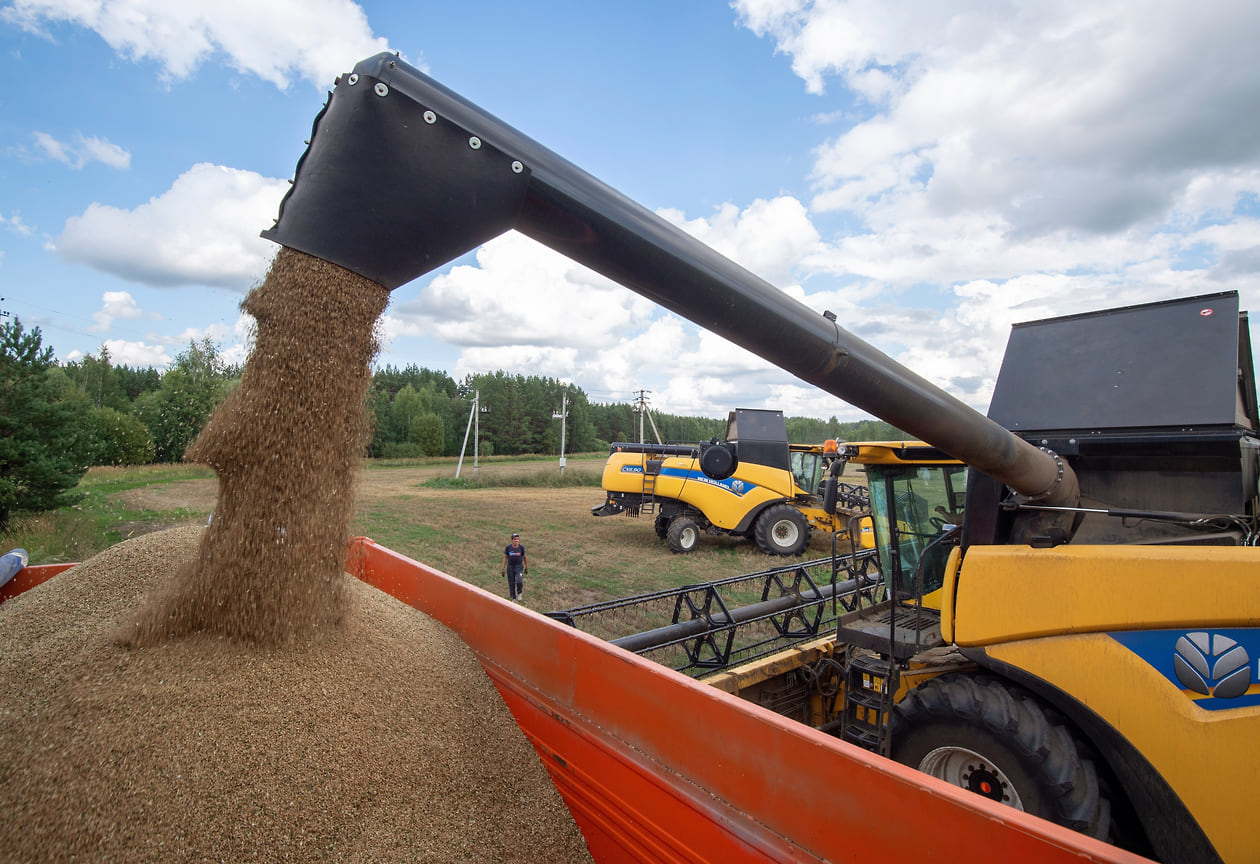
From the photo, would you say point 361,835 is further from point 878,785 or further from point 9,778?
point 878,785

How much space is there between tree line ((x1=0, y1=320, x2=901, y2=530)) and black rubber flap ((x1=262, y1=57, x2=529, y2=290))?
2.32 feet

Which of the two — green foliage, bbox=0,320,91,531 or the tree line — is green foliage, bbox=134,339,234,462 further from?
green foliage, bbox=0,320,91,531

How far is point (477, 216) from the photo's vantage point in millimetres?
1701

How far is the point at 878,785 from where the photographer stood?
4.44ft

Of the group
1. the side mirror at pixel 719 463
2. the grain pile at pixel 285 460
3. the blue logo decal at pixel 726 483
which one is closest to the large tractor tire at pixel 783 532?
the blue logo decal at pixel 726 483

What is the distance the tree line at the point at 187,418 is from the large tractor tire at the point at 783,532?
4.89 m

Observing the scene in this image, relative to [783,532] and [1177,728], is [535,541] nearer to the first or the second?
[783,532]

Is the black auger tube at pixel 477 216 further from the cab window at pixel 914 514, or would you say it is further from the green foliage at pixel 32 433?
the green foliage at pixel 32 433

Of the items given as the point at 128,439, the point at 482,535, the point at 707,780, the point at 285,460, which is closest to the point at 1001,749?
the point at 707,780

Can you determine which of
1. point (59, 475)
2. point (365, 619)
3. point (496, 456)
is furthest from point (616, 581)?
point (496, 456)

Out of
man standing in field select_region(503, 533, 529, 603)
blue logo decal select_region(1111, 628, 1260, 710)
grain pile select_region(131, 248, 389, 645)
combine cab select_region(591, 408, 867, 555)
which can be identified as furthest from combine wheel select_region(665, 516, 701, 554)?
blue logo decal select_region(1111, 628, 1260, 710)

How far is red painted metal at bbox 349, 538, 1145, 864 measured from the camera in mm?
1254

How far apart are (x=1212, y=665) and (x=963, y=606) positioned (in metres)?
0.66

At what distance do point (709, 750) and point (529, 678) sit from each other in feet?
3.23
